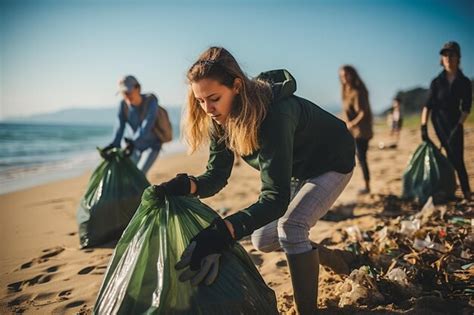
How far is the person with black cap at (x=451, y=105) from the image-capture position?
388cm

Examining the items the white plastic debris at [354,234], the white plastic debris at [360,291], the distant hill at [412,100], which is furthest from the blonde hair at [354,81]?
the distant hill at [412,100]

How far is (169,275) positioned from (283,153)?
643 millimetres

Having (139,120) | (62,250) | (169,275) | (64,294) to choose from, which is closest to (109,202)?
(62,250)

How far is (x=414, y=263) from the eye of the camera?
7.66 ft

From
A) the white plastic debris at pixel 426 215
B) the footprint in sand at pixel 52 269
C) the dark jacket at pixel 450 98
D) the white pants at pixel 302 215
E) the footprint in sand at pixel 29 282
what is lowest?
the white plastic debris at pixel 426 215

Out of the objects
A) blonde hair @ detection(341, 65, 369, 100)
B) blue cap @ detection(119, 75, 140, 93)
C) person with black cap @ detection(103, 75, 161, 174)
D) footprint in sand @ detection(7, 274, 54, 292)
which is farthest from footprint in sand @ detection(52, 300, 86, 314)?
blonde hair @ detection(341, 65, 369, 100)

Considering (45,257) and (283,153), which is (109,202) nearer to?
(45,257)

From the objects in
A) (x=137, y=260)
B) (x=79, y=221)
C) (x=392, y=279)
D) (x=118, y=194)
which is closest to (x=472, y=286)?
(x=392, y=279)

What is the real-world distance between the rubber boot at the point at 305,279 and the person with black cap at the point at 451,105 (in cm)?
289

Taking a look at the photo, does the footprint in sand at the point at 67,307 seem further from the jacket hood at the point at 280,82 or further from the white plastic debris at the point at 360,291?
the jacket hood at the point at 280,82

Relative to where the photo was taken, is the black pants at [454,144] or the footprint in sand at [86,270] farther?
the black pants at [454,144]

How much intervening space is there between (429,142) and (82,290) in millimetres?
3587

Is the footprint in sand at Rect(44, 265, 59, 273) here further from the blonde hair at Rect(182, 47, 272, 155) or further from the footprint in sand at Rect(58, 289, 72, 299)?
the blonde hair at Rect(182, 47, 272, 155)

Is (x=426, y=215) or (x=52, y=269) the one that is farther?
(x=426, y=215)
